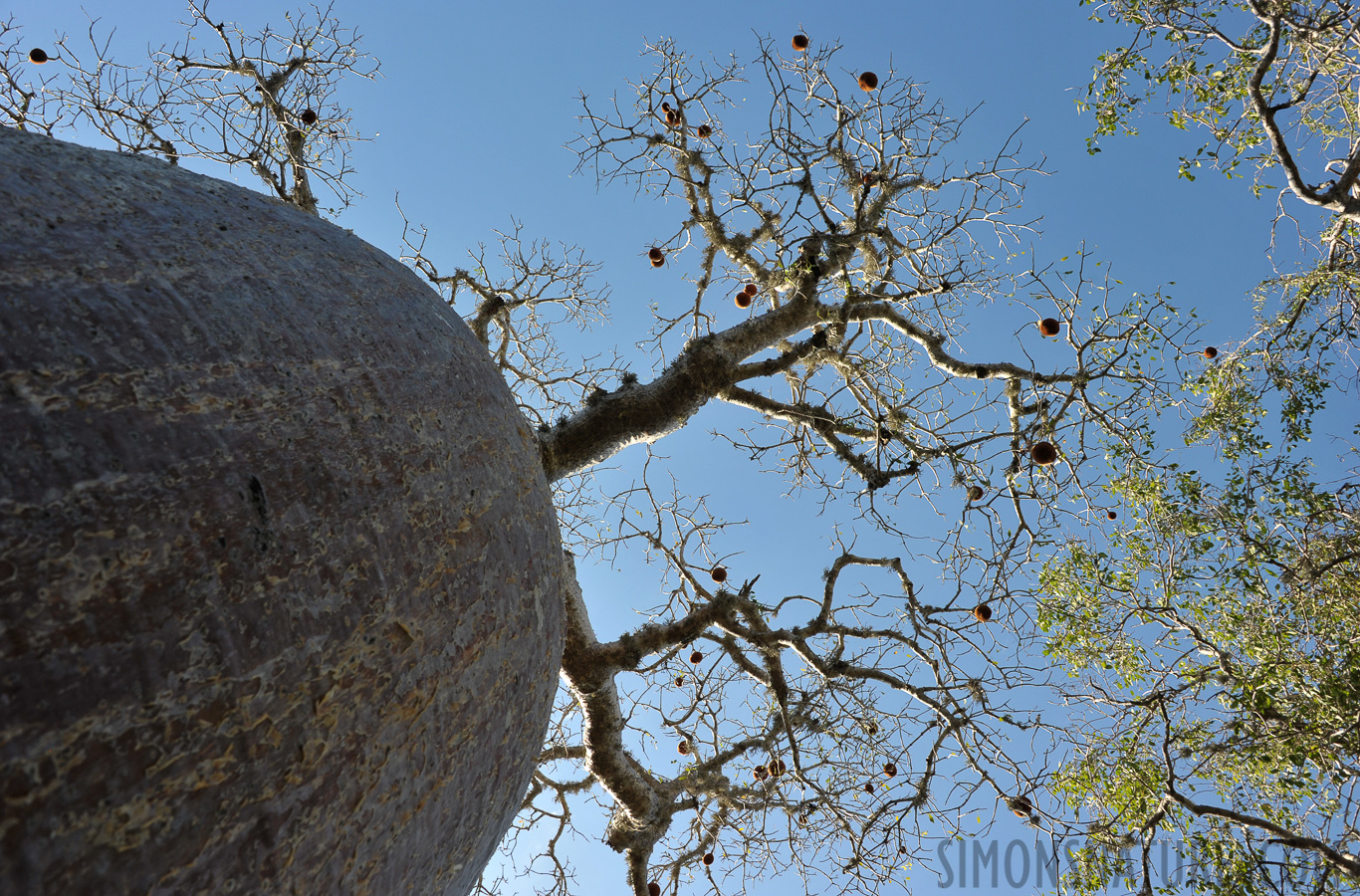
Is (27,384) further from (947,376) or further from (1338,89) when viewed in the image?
(1338,89)

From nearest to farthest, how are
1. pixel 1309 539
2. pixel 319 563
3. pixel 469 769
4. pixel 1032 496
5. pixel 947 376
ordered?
1. pixel 319 563
2. pixel 469 769
3. pixel 1032 496
4. pixel 1309 539
5. pixel 947 376

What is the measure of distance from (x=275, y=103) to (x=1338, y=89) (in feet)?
18.4

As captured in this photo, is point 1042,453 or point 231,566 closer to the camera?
point 231,566

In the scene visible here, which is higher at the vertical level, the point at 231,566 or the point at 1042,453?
the point at 1042,453

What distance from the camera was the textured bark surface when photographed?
80cm

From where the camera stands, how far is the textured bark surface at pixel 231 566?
31.6 inches

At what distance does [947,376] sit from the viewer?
447 centimetres

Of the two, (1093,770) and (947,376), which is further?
(947,376)

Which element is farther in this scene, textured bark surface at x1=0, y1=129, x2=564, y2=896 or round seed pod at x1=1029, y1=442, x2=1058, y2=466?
round seed pod at x1=1029, y1=442, x2=1058, y2=466

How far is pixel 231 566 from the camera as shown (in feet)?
3.11

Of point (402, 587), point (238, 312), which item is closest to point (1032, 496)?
point (402, 587)

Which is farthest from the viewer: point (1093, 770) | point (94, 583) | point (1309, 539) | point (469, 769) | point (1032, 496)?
point (1309, 539)

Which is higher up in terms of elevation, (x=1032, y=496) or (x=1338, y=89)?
(x=1338, y=89)

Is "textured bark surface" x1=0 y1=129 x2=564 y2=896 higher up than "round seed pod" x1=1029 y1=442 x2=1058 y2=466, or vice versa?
"round seed pod" x1=1029 y1=442 x2=1058 y2=466
